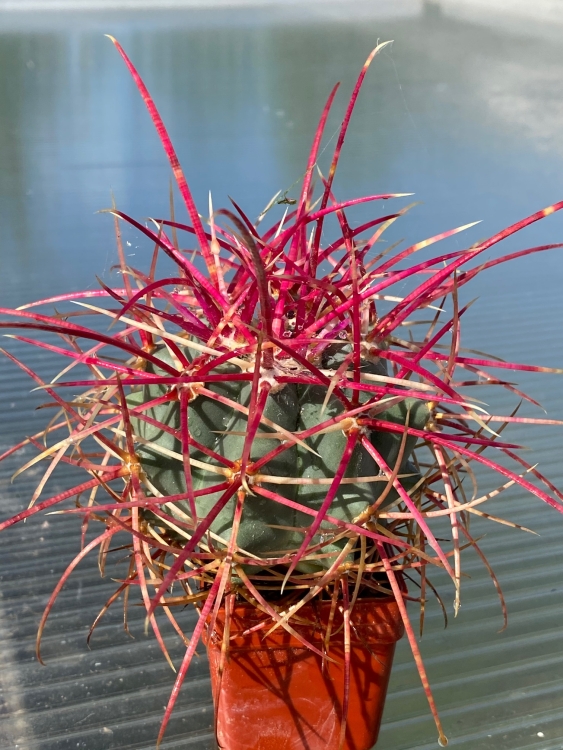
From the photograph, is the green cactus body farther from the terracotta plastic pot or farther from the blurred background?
the blurred background

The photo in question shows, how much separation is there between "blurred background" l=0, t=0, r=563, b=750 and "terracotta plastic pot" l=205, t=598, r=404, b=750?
0.20 feet

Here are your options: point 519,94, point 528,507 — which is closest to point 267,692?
point 528,507

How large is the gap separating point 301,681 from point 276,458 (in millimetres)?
137

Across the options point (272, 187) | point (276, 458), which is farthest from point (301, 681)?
point (272, 187)

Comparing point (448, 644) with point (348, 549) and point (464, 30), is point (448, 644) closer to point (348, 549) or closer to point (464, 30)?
point (348, 549)

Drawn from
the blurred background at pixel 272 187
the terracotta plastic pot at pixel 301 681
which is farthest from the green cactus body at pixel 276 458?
the blurred background at pixel 272 187

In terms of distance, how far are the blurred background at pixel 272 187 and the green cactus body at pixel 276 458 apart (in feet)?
0.63

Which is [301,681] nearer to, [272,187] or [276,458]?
[276,458]

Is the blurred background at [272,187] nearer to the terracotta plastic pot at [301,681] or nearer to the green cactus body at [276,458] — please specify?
the terracotta plastic pot at [301,681]

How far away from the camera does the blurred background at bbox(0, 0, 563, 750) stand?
1.54 feet

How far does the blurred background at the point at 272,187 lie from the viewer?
469mm

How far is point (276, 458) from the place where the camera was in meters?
0.31

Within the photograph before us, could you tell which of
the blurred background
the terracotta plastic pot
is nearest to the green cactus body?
the terracotta plastic pot

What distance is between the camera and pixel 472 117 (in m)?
1.43
